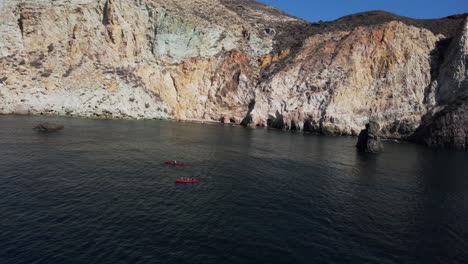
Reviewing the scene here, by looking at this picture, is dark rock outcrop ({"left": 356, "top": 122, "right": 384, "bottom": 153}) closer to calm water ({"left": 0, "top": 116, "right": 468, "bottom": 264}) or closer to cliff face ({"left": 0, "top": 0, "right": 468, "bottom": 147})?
calm water ({"left": 0, "top": 116, "right": 468, "bottom": 264})

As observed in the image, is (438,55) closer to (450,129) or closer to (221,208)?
(450,129)

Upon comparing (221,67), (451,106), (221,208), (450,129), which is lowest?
(221,208)

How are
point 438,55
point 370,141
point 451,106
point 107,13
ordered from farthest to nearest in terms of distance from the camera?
point 107,13, point 438,55, point 451,106, point 370,141

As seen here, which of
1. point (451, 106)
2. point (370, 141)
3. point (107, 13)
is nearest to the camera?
point (370, 141)

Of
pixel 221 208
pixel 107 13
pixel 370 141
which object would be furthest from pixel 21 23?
pixel 370 141

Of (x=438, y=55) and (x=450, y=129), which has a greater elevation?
(x=438, y=55)

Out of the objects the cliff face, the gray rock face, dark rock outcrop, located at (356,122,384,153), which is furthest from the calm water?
the cliff face

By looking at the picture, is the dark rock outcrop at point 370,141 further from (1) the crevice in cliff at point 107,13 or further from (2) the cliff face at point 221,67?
(1) the crevice in cliff at point 107,13
